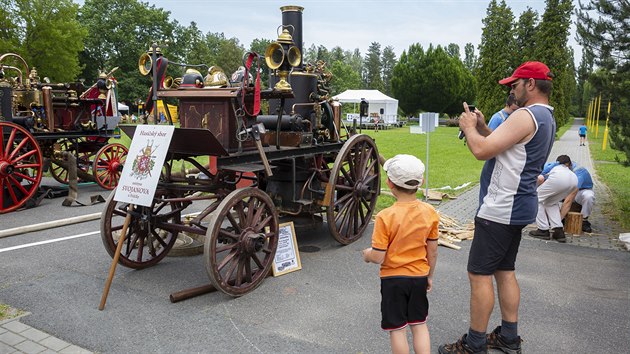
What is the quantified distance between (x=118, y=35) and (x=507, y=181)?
49.3 m

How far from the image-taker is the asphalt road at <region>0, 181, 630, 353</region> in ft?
11.6

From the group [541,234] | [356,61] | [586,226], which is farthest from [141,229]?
[356,61]

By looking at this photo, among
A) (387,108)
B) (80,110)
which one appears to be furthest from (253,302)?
(387,108)

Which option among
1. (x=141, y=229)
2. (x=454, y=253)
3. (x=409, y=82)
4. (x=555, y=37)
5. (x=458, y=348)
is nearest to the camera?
(x=458, y=348)

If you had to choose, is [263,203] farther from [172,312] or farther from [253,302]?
[172,312]

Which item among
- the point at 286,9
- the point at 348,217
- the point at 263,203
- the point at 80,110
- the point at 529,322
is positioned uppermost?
the point at 286,9

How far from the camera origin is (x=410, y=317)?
2766 mm

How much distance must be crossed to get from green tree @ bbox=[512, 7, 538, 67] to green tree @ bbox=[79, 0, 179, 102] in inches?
1207

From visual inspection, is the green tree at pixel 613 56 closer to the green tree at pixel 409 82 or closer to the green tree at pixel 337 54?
the green tree at pixel 409 82

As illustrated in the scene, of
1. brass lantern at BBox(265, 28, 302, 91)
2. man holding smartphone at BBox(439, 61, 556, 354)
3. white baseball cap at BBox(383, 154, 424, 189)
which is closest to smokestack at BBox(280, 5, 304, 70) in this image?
brass lantern at BBox(265, 28, 302, 91)

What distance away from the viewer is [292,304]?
421 cm

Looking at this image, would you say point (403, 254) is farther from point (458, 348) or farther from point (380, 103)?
point (380, 103)

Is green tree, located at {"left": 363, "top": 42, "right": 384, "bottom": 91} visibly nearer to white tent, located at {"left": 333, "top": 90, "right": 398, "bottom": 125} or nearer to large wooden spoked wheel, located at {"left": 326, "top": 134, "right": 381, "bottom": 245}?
white tent, located at {"left": 333, "top": 90, "right": 398, "bottom": 125}

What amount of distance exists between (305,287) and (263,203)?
922 mm
